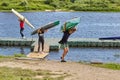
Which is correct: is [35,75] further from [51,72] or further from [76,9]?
[76,9]

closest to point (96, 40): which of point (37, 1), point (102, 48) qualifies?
point (102, 48)

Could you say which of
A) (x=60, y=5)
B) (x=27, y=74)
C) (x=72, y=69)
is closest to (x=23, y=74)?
(x=27, y=74)

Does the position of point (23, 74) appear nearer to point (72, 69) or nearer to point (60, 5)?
point (72, 69)

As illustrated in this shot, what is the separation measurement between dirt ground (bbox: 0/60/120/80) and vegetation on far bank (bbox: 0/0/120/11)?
394 feet

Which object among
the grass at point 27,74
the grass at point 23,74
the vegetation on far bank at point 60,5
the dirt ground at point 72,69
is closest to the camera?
the grass at point 23,74

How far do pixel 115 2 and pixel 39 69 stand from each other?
459ft

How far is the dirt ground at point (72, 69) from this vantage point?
20.5 meters

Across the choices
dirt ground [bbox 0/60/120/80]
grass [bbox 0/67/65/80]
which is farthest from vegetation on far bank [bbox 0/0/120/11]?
grass [bbox 0/67/65/80]

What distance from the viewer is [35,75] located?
20.8m

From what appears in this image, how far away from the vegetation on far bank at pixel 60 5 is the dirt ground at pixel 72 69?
120 m

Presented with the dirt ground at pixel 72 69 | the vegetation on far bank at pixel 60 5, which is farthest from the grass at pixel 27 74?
the vegetation on far bank at pixel 60 5

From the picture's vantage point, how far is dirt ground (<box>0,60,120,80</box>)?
20.5 m

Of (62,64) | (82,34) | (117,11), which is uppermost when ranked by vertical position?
(62,64)

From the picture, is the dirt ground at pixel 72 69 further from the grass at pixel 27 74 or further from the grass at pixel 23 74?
the grass at pixel 23 74
